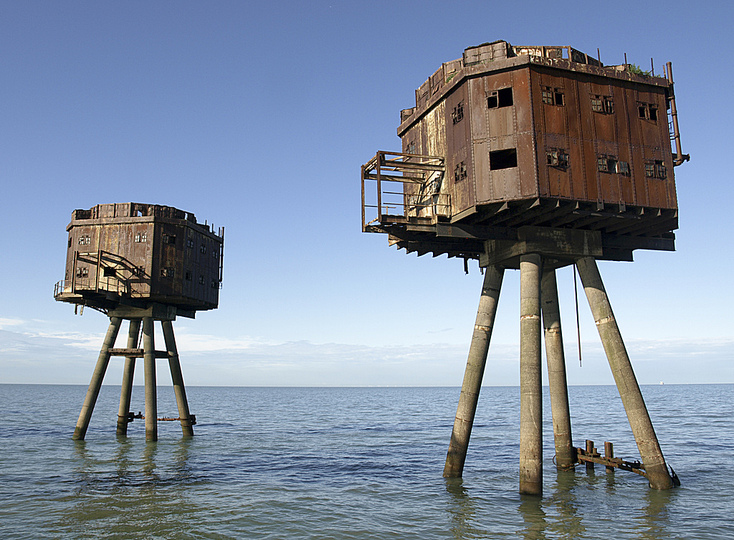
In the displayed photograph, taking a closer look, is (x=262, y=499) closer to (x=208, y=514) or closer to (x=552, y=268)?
(x=208, y=514)

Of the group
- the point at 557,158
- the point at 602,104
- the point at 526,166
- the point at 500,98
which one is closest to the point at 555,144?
the point at 557,158

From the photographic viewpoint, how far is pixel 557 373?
872 inches

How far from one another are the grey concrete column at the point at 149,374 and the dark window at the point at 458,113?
20546mm

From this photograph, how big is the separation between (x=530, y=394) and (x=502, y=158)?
7.99 metres

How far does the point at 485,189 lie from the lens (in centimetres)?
1878

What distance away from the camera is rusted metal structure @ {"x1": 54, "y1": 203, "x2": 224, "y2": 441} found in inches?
1232

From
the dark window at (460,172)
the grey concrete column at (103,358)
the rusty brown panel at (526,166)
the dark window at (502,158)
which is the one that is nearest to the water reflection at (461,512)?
the rusty brown panel at (526,166)

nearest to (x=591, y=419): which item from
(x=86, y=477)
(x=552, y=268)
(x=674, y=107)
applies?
(x=552, y=268)

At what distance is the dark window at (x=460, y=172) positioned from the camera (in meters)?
19.7

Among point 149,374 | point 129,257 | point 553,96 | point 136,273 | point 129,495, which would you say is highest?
point 553,96

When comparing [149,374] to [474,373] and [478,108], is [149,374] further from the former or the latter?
[478,108]

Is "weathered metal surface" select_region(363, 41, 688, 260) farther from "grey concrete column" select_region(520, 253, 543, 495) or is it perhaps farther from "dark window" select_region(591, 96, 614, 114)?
"grey concrete column" select_region(520, 253, 543, 495)

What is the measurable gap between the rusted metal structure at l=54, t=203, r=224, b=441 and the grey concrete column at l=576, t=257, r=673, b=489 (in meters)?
21.1

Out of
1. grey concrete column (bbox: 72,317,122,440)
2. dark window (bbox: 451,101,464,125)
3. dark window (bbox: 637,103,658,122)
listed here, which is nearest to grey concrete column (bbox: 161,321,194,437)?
grey concrete column (bbox: 72,317,122,440)
